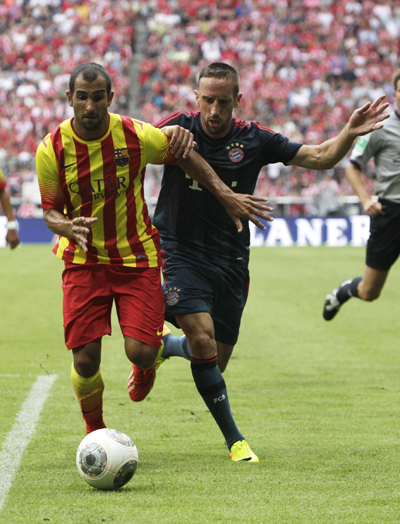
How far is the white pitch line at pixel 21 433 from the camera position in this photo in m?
4.28

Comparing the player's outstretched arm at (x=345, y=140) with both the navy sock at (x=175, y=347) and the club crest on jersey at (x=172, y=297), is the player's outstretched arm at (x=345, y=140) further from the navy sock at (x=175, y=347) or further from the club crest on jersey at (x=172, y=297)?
the navy sock at (x=175, y=347)

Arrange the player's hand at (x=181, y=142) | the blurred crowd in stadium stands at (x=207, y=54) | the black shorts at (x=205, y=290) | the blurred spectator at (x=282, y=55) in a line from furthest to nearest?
the blurred spectator at (x=282, y=55)
the blurred crowd in stadium stands at (x=207, y=54)
the black shorts at (x=205, y=290)
the player's hand at (x=181, y=142)

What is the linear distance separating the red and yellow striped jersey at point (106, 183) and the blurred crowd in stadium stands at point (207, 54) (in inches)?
838

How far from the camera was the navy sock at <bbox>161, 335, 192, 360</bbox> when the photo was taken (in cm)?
590

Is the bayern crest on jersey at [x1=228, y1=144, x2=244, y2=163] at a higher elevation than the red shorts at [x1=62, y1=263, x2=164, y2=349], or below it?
higher

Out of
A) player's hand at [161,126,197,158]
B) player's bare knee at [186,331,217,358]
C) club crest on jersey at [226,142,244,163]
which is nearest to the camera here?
player's hand at [161,126,197,158]

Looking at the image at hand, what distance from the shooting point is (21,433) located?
525 cm

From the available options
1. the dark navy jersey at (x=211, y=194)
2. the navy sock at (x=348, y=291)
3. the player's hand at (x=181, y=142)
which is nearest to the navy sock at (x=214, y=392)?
the dark navy jersey at (x=211, y=194)

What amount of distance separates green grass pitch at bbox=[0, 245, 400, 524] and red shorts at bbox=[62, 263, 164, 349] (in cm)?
74

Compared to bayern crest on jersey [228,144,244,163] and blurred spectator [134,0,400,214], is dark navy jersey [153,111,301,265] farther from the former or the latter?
blurred spectator [134,0,400,214]

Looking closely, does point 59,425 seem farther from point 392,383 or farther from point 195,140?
point 392,383

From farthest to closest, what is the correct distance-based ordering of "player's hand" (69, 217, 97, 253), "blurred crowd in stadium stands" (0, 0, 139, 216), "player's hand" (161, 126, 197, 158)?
1. "blurred crowd in stadium stands" (0, 0, 139, 216)
2. "player's hand" (161, 126, 197, 158)
3. "player's hand" (69, 217, 97, 253)

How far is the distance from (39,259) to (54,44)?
46.7ft

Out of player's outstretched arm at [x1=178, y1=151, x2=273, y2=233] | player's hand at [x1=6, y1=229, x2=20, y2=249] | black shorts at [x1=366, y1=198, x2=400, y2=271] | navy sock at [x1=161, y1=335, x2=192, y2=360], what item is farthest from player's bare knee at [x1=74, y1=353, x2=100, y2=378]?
black shorts at [x1=366, y1=198, x2=400, y2=271]
